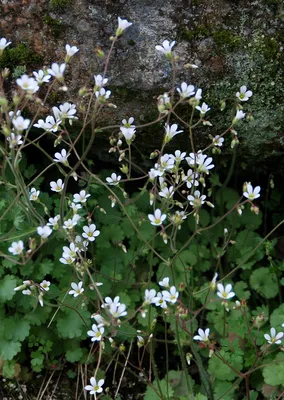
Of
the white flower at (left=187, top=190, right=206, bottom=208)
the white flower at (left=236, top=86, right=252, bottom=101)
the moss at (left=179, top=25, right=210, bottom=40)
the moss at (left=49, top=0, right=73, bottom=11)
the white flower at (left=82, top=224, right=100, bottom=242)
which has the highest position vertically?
the moss at (left=49, top=0, right=73, bottom=11)

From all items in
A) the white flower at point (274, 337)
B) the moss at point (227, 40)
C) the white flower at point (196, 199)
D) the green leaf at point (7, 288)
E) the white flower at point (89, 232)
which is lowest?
the white flower at point (274, 337)

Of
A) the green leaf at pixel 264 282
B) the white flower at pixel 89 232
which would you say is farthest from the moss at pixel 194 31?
the green leaf at pixel 264 282

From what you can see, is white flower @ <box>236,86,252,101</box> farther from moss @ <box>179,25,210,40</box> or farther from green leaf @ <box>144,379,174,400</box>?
green leaf @ <box>144,379,174,400</box>

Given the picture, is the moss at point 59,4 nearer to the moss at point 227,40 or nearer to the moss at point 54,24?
the moss at point 54,24

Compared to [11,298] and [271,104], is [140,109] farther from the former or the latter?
[11,298]

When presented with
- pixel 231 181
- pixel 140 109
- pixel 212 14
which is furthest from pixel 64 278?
pixel 212 14

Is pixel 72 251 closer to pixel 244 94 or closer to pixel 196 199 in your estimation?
pixel 196 199

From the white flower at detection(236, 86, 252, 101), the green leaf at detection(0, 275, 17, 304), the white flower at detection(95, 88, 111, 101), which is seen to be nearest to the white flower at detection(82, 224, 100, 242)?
the green leaf at detection(0, 275, 17, 304)
